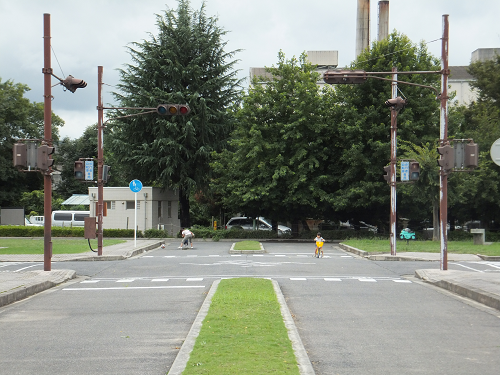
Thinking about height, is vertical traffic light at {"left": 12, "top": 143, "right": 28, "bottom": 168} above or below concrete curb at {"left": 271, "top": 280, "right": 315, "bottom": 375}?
above

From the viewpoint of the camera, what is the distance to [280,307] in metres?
10.9

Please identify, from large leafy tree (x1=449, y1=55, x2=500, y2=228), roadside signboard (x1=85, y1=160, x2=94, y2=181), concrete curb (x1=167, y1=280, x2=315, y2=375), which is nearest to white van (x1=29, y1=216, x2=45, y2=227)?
large leafy tree (x1=449, y1=55, x2=500, y2=228)

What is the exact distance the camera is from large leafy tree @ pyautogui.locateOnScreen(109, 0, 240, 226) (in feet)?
155

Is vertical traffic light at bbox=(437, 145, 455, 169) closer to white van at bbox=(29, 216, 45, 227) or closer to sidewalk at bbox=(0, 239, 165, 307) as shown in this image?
sidewalk at bbox=(0, 239, 165, 307)

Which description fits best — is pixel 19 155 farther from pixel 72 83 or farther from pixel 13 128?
pixel 13 128

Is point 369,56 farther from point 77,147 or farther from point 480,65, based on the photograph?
point 77,147

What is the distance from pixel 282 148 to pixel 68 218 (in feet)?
84.5

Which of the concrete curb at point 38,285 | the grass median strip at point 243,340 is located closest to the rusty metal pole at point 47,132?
the concrete curb at point 38,285

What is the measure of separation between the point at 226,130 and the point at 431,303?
38398mm

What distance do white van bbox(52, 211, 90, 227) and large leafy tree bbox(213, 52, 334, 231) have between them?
18.1 meters

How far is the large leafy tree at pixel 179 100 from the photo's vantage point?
47.2m

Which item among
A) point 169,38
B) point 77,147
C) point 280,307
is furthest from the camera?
point 77,147

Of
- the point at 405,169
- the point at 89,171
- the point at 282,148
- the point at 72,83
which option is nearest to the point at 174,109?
the point at 72,83

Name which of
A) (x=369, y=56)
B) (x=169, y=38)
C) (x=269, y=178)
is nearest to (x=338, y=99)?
(x=369, y=56)
